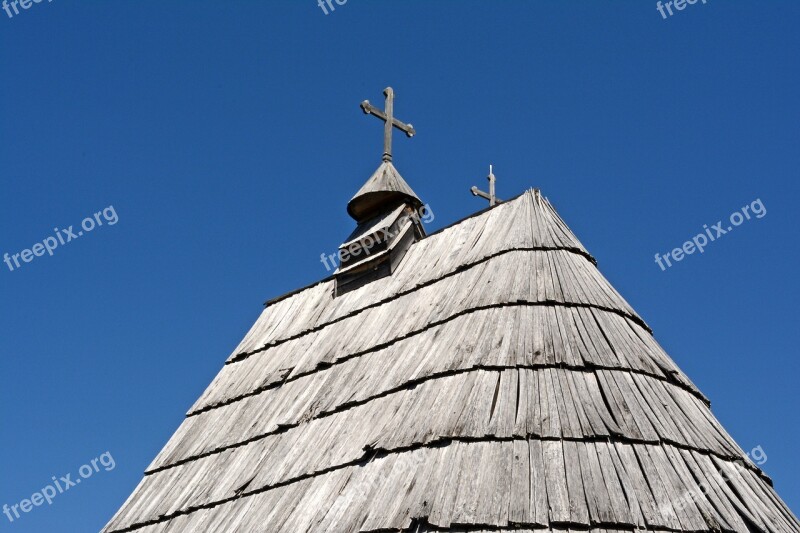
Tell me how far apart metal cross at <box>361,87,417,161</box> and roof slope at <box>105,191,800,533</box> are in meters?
2.29

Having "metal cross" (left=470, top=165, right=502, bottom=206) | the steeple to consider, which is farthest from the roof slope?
"metal cross" (left=470, top=165, right=502, bottom=206)

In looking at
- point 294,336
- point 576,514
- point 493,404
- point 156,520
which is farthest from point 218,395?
point 576,514

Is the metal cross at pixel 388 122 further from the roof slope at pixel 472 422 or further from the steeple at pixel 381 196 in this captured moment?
the roof slope at pixel 472 422

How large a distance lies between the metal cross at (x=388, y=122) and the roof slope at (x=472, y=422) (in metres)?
2.29

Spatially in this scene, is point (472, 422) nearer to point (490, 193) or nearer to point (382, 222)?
point (382, 222)

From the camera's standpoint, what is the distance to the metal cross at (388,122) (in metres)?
12.2

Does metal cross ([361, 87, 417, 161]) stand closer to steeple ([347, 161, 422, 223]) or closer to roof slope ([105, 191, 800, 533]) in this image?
steeple ([347, 161, 422, 223])

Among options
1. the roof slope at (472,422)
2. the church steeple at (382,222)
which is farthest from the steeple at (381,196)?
the roof slope at (472,422)

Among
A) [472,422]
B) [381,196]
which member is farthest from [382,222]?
[472,422]

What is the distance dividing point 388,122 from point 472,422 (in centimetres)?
649

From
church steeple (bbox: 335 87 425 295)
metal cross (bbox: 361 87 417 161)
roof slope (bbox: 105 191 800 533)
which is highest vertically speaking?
metal cross (bbox: 361 87 417 161)

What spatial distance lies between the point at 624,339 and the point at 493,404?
1278 millimetres

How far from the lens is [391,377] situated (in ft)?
26.6

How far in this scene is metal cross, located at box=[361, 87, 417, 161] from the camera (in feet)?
40.0
